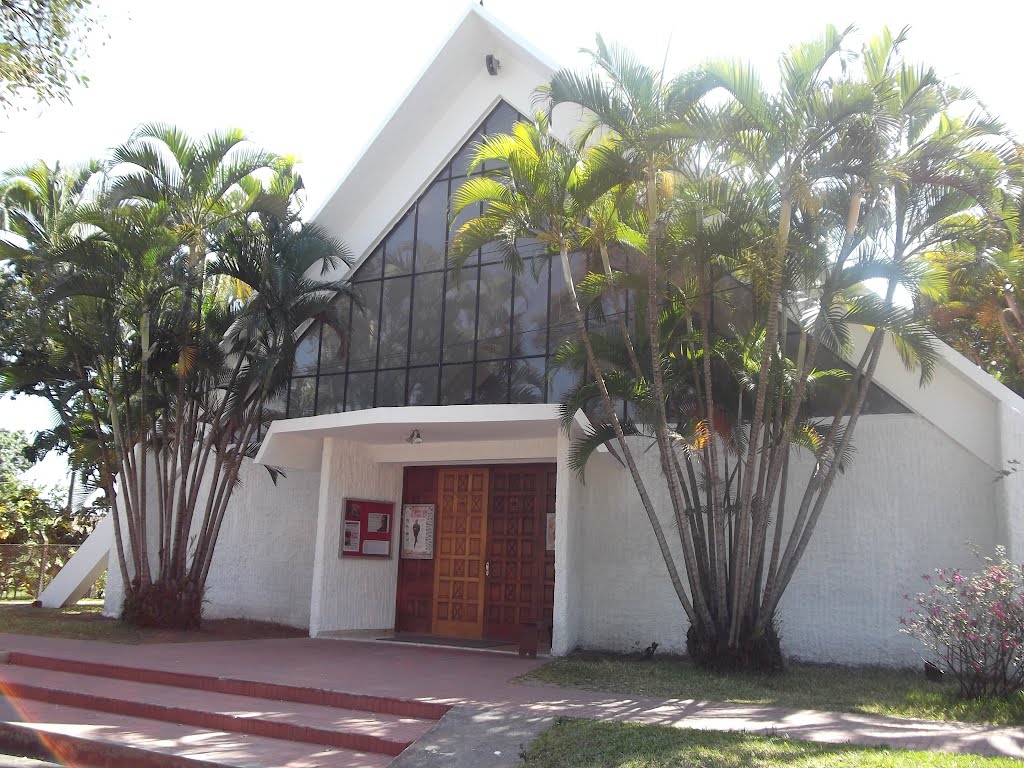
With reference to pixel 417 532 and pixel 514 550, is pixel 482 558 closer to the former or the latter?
pixel 514 550

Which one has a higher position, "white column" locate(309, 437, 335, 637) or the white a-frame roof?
the white a-frame roof

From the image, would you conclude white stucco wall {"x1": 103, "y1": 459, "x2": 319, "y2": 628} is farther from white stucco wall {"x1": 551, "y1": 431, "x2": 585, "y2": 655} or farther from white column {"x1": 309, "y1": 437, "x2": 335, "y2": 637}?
white stucco wall {"x1": 551, "y1": 431, "x2": 585, "y2": 655}

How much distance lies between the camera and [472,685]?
28.2 ft

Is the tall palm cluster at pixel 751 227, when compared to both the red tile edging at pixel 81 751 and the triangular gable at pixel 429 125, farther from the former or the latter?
the red tile edging at pixel 81 751

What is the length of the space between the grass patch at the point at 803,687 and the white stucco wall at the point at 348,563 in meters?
4.21

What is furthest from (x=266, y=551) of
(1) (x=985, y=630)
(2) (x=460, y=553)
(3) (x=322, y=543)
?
(1) (x=985, y=630)

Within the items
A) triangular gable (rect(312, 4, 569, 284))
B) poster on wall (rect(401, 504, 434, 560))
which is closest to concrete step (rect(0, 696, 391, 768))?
poster on wall (rect(401, 504, 434, 560))

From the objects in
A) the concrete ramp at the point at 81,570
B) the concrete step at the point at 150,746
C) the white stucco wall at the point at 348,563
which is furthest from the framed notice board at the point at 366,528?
the concrete ramp at the point at 81,570

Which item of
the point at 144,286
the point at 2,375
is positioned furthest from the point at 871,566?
the point at 2,375

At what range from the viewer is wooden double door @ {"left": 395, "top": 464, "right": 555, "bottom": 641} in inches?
512

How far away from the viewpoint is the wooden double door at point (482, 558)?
1301 centimetres

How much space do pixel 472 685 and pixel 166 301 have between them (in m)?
7.89

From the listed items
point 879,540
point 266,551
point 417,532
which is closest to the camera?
point 879,540

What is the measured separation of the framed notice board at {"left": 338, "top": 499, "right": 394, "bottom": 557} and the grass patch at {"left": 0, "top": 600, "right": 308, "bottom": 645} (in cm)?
169
